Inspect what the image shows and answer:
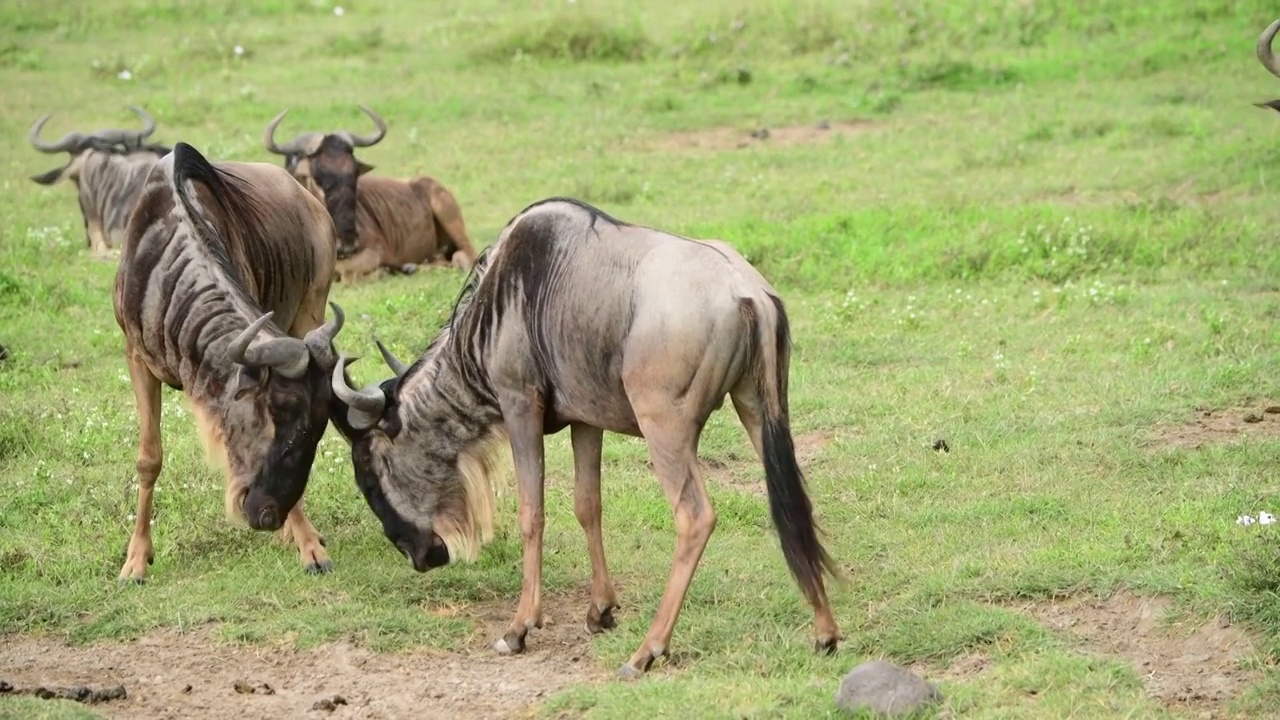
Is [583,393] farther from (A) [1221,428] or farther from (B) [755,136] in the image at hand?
(B) [755,136]

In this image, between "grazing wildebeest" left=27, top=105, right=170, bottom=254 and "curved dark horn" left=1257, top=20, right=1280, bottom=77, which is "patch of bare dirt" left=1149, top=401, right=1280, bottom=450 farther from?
"grazing wildebeest" left=27, top=105, right=170, bottom=254

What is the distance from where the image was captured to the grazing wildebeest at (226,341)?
18.9 ft

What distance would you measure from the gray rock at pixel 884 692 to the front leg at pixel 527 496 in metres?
1.31

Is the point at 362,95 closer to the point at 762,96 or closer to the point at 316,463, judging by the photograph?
the point at 762,96

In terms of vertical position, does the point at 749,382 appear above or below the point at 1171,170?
above

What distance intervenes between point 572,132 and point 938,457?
7477 mm

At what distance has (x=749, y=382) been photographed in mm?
5207

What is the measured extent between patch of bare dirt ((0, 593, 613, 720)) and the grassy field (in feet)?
0.40

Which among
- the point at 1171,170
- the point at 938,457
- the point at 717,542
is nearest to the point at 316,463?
the point at 717,542

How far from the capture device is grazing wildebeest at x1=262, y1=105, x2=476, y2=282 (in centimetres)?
1126

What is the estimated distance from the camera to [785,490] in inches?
199

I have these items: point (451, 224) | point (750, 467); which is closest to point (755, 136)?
point (451, 224)

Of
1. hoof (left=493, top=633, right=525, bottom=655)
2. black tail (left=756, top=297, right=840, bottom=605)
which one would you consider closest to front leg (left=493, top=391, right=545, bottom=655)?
hoof (left=493, top=633, right=525, bottom=655)

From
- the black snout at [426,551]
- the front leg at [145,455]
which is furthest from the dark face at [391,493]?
the front leg at [145,455]
